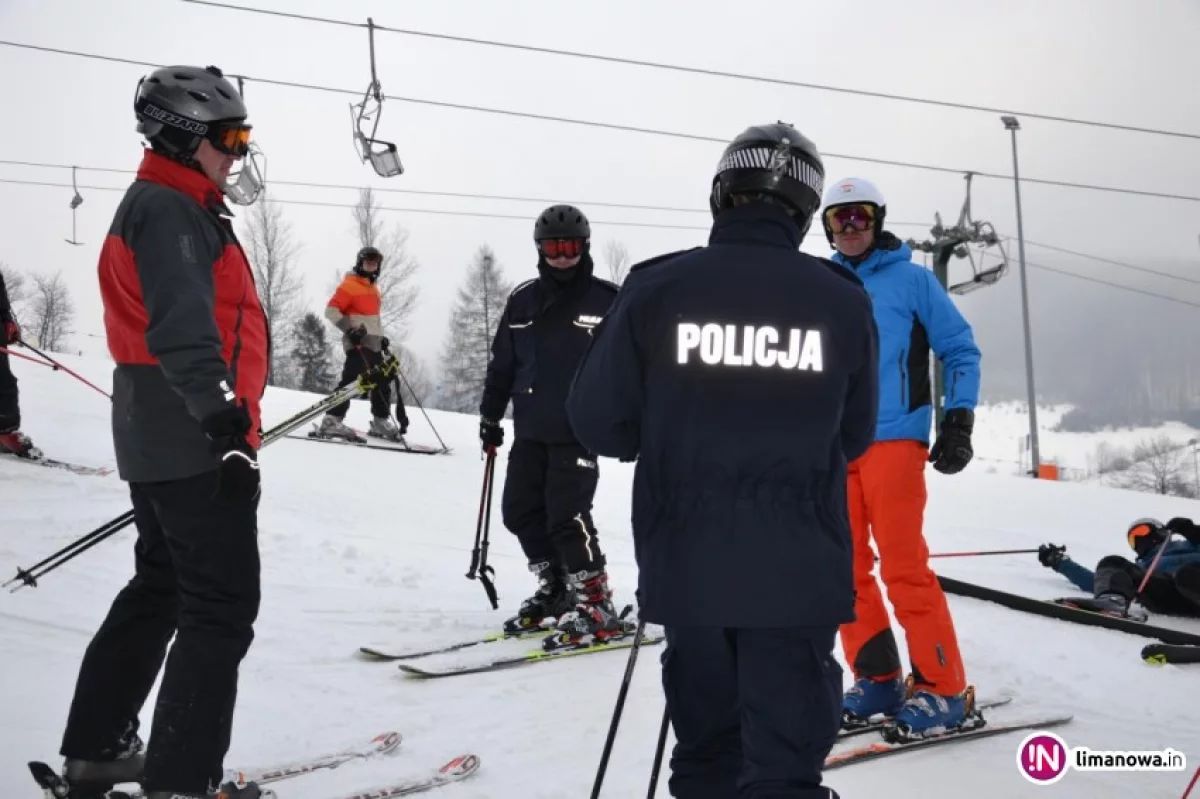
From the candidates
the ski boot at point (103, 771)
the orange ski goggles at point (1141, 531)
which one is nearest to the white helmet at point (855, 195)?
the ski boot at point (103, 771)

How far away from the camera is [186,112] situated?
8.64ft

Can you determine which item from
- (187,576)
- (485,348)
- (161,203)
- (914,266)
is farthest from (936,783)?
(485,348)

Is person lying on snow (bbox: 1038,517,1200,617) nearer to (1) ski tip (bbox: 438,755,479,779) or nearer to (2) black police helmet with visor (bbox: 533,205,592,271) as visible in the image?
(2) black police helmet with visor (bbox: 533,205,592,271)

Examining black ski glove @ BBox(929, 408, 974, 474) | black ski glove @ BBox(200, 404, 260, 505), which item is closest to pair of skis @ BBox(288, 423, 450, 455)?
black ski glove @ BBox(929, 408, 974, 474)

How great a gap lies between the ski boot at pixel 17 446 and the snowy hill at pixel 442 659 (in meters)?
0.29

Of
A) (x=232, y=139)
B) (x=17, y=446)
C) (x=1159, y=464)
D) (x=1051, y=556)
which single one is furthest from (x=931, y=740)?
(x=1159, y=464)

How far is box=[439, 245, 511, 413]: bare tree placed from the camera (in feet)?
146

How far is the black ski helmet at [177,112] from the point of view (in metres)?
2.63

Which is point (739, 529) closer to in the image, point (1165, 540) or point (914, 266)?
point (914, 266)

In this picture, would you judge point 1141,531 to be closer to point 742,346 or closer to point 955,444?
point 955,444

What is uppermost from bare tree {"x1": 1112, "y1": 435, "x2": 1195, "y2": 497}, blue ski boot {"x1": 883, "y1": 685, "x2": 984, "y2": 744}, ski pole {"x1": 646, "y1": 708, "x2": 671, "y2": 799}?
ski pole {"x1": 646, "y1": 708, "x2": 671, "y2": 799}

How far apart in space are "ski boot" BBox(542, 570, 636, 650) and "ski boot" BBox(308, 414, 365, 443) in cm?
743

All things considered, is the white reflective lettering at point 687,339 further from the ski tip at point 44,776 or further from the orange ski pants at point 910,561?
the ski tip at point 44,776

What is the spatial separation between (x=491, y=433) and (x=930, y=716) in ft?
9.29
